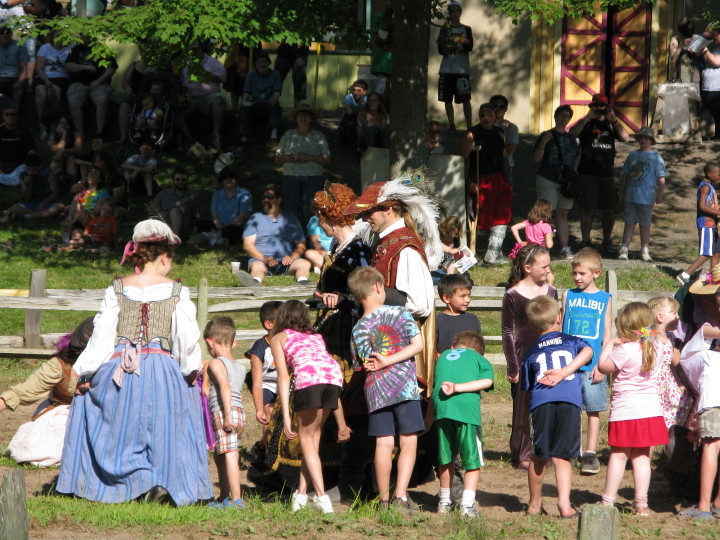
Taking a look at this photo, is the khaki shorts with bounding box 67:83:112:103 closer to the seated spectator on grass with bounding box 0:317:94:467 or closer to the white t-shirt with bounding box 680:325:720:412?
the seated spectator on grass with bounding box 0:317:94:467

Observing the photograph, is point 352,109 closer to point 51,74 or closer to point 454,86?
point 454,86

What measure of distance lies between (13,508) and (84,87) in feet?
44.1

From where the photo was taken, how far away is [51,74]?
674 inches

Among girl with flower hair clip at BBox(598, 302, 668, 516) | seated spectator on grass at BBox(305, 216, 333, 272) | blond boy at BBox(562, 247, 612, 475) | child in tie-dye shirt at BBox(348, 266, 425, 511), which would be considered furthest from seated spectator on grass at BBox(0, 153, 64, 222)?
girl with flower hair clip at BBox(598, 302, 668, 516)

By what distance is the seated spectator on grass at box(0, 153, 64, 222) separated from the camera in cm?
1524

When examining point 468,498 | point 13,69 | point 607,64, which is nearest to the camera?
point 468,498

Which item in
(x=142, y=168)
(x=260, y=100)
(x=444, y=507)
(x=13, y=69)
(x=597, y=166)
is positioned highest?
(x=13, y=69)

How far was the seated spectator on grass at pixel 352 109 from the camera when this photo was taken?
53.8 ft

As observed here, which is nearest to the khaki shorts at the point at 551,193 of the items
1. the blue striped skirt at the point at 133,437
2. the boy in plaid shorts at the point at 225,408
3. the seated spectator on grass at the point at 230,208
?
the seated spectator on grass at the point at 230,208

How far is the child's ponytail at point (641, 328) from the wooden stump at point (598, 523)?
2.32m

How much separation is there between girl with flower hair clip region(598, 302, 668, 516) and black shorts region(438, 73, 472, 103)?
10918 millimetres

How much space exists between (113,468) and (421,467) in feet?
6.16

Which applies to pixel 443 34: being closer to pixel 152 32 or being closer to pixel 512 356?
pixel 152 32

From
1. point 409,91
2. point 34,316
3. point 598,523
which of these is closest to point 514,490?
point 598,523
